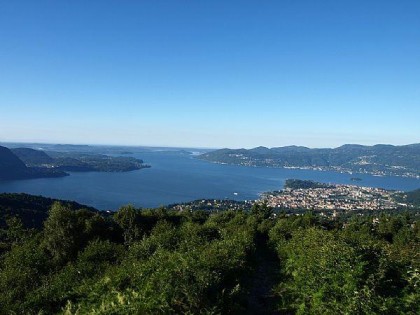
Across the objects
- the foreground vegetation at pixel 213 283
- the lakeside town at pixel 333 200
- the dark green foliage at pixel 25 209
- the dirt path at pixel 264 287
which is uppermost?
the foreground vegetation at pixel 213 283

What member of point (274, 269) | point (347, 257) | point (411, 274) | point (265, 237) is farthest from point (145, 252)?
point (265, 237)

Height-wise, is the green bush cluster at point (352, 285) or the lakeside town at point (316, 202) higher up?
the green bush cluster at point (352, 285)

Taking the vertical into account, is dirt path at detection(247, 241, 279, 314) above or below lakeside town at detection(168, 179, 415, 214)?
above

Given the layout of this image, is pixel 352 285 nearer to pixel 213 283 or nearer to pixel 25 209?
pixel 213 283

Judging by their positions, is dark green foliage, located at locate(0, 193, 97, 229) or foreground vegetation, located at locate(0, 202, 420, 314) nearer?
foreground vegetation, located at locate(0, 202, 420, 314)

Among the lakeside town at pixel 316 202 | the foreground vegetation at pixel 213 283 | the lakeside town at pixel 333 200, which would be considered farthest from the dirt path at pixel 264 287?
the lakeside town at pixel 333 200

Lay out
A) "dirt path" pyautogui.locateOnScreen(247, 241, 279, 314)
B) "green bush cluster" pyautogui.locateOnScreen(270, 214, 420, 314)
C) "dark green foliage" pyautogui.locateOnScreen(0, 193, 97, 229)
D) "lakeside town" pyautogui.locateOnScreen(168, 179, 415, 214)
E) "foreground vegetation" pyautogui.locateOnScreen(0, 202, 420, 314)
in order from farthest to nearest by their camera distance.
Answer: "lakeside town" pyautogui.locateOnScreen(168, 179, 415, 214) < "dark green foliage" pyautogui.locateOnScreen(0, 193, 97, 229) < "dirt path" pyautogui.locateOnScreen(247, 241, 279, 314) < "green bush cluster" pyautogui.locateOnScreen(270, 214, 420, 314) < "foreground vegetation" pyautogui.locateOnScreen(0, 202, 420, 314)

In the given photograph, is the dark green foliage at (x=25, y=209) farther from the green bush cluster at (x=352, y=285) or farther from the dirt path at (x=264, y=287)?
the green bush cluster at (x=352, y=285)

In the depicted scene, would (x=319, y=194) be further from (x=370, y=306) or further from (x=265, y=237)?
(x=370, y=306)

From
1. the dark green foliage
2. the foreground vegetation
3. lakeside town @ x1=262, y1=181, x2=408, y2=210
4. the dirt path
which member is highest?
the foreground vegetation

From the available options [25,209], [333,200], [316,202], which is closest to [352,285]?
[25,209]

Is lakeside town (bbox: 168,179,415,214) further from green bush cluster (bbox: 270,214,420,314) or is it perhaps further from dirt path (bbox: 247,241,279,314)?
green bush cluster (bbox: 270,214,420,314)

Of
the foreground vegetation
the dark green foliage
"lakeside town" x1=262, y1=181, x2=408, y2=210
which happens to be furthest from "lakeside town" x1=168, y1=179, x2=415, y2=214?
the foreground vegetation
